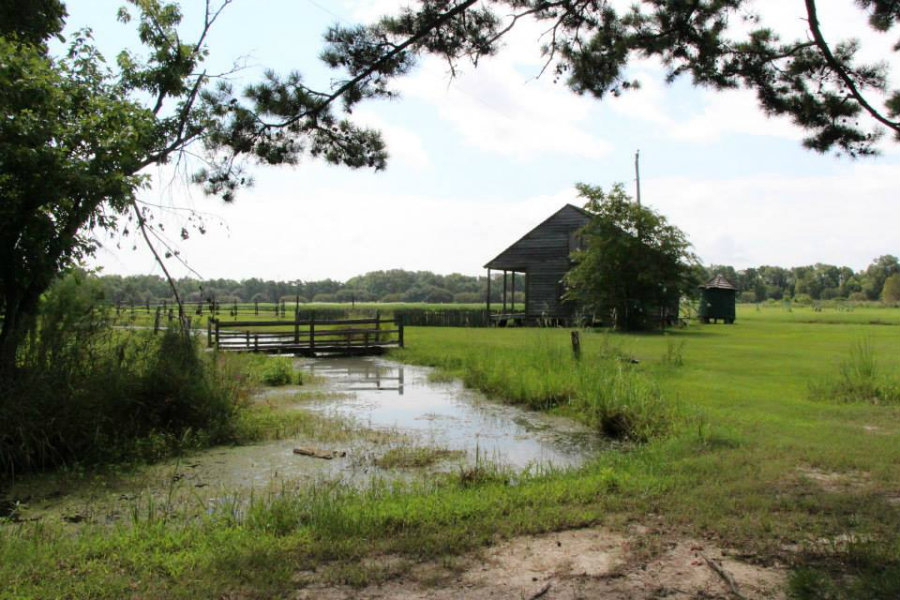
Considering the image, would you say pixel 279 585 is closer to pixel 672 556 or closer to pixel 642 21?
pixel 672 556

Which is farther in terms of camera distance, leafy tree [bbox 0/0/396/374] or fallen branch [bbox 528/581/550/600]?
leafy tree [bbox 0/0/396/374]

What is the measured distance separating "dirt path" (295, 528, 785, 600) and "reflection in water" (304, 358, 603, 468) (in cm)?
252

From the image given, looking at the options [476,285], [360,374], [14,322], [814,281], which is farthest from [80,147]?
[814,281]

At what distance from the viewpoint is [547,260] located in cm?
3691

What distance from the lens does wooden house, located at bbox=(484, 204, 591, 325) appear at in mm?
36438

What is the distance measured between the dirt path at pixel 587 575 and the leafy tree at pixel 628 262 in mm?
27926

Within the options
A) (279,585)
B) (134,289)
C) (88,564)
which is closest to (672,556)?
(279,585)

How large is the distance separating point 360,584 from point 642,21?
6511mm

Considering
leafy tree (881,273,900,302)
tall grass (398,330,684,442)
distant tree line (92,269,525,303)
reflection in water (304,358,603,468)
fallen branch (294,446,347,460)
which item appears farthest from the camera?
distant tree line (92,269,525,303)

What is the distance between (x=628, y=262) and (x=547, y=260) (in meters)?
6.23

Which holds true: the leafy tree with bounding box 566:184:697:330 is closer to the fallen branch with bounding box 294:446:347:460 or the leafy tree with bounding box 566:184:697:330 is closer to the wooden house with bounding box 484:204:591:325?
the wooden house with bounding box 484:204:591:325

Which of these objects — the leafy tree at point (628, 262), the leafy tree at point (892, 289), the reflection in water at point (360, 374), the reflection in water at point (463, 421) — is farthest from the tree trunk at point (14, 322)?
the leafy tree at point (892, 289)

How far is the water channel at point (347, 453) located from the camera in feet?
20.4

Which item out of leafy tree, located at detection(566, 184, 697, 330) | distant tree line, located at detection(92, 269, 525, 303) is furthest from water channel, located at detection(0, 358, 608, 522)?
distant tree line, located at detection(92, 269, 525, 303)
